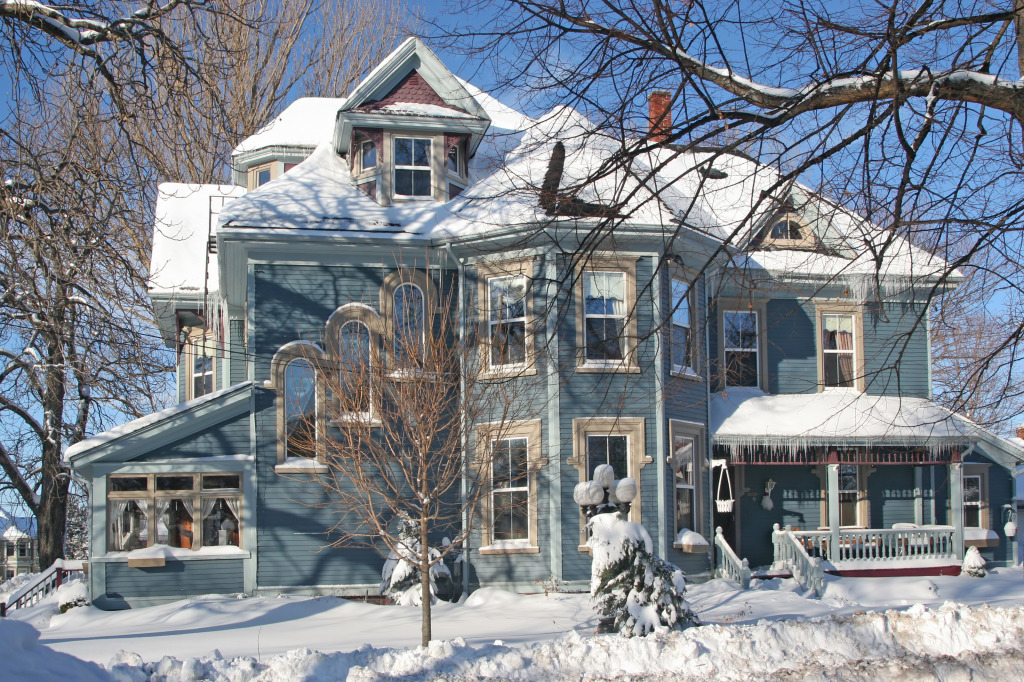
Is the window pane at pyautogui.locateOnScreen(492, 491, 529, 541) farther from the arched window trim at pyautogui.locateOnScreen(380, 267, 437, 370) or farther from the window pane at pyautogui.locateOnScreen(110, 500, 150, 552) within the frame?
the window pane at pyautogui.locateOnScreen(110, 500, 150, 552)

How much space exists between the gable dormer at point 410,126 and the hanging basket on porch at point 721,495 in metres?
7.26

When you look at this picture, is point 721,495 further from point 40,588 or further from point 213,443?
point 40,588

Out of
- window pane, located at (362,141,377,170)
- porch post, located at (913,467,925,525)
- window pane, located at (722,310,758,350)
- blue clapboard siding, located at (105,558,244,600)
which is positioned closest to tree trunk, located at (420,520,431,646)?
blue clapboard siding, located at (105,558,244,600)

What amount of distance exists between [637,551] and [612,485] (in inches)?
34.7

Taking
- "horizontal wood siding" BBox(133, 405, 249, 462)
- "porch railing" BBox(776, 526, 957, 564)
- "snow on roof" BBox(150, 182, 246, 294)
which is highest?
"snow on roof" BBox(150, 182, 246, 294)

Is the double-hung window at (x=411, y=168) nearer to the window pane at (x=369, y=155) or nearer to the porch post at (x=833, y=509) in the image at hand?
the window pane at (x=369, y=155)

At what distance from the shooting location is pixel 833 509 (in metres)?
18.6

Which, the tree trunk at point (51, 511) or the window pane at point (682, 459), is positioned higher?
the window pane at point (682, 459)

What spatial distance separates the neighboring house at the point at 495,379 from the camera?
16.3m

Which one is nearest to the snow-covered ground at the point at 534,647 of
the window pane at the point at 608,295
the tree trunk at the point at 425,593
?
the tree trunk at the point at 425,593

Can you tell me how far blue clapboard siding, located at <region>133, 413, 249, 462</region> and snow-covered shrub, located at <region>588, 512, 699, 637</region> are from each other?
25.8 feet

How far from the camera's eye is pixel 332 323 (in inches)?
672

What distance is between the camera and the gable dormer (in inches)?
726

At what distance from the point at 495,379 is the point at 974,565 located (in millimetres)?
10727
